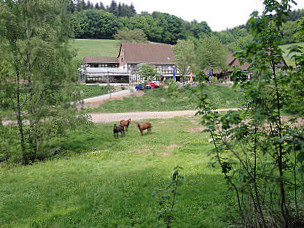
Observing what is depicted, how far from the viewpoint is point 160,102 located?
3397 centimetres

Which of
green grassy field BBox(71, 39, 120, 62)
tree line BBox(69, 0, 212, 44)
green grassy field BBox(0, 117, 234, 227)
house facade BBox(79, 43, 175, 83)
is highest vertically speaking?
tree line BBox(69, 0, 212, 44)

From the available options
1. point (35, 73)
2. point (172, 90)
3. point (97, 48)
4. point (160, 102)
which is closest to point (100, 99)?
point (160, 102)

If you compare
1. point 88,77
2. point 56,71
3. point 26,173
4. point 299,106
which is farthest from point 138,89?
point 299,106

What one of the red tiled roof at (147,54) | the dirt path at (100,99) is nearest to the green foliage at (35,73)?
the dirt path at (100,99)

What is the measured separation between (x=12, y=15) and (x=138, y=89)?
98.9 ft

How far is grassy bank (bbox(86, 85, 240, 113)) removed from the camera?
3078 centimetres

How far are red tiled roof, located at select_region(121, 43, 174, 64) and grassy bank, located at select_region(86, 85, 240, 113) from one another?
23.2m

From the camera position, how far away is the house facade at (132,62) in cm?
5316

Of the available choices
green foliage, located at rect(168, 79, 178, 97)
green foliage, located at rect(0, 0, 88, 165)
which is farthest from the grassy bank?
green foliage, located at rect(0, 0, 88, 165)

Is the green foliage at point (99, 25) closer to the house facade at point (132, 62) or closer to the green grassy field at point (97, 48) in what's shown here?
the green grassy field at point (97, 48)

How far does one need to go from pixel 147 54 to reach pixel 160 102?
30.5 meters

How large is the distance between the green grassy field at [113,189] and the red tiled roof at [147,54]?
47859 mm

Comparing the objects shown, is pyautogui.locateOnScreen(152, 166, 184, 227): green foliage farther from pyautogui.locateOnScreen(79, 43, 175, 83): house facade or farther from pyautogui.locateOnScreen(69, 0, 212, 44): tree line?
pyautogui.locateOnScreen(69, 0, 212, 44): tree line

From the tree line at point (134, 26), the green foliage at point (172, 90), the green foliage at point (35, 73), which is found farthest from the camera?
the tree line at point (134, 26)
